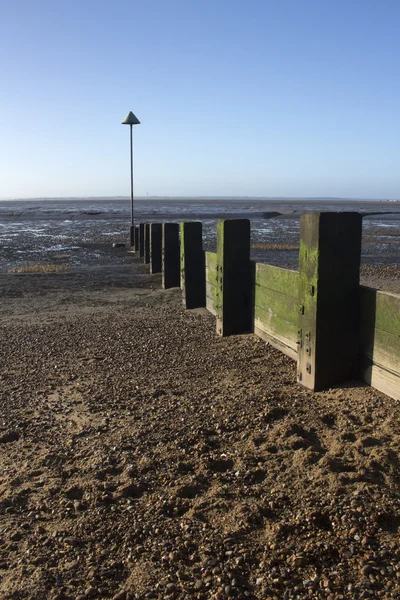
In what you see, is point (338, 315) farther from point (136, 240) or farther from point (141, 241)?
point (136, 240)

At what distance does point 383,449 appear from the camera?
358 cm

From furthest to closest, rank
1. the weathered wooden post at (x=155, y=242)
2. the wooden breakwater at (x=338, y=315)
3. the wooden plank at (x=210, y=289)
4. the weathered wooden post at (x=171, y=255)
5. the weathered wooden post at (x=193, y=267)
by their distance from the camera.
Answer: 1. the weathered wooden post at (x=155, y=242)
2. the weathered wooden post at (x=171, y=255)
3. the weathered wooden post at (x=193, y=267)
4. the wooden plank at (x=210, y=289)
5. the wooden breakwater at (x=338, y=315)

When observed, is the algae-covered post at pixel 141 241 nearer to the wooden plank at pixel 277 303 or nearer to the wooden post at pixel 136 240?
the wooden post at pixel 136 240

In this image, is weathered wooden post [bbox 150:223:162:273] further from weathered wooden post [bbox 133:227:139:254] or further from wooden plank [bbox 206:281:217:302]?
weathered wooden post [bbox 133:227:139:254]

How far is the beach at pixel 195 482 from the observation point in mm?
→ 2686

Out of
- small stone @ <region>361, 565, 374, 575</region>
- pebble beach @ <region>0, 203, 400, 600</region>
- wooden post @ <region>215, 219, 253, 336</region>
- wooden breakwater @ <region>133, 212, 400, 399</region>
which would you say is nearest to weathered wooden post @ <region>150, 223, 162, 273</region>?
wooden post @ <region>215, 219, 253, 336</region>

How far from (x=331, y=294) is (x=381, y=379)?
0.79 metres

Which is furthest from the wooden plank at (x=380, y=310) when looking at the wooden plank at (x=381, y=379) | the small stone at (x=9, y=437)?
the small stone at (x=9, y=437)

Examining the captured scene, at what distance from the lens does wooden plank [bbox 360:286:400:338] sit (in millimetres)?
4250

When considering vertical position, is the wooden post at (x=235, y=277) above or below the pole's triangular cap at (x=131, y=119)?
below

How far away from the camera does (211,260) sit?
8914 mm

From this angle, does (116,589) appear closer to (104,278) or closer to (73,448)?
(73,448)

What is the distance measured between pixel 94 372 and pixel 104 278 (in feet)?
27.5

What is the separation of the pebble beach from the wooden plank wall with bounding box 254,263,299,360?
198 mm
